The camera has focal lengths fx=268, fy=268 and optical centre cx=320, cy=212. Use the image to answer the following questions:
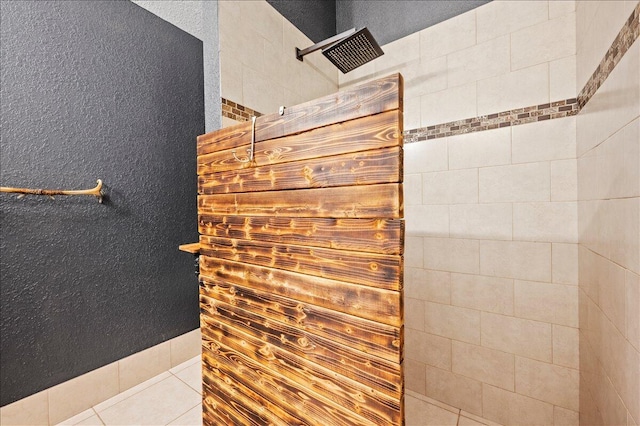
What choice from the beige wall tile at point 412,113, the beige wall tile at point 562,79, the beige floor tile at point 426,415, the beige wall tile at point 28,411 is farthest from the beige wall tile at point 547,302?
the beige wall tile at point 28,411

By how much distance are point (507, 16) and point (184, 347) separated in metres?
2.91

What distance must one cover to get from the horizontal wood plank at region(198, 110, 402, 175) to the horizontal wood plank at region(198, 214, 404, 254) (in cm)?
21

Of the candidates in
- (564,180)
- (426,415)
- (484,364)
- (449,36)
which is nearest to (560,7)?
(449,36)

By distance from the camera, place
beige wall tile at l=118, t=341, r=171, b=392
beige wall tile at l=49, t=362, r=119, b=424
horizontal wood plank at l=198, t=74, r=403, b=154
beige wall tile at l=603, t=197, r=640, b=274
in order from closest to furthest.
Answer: horizontal wood plank at l=198, t=74, r=403, b=154
beige wall tile at l=603, t=197, r=640, b=274
beige wall tile at l=49, t=362, r=119, b=424
beige wall tile at l=118, t=341, r=171, b=392

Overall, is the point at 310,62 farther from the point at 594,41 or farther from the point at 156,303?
the point at 156,303

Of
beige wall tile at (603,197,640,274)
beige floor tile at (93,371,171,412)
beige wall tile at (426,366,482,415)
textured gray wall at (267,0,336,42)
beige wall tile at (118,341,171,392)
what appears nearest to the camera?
beige wall tile at (603,197,640,274)

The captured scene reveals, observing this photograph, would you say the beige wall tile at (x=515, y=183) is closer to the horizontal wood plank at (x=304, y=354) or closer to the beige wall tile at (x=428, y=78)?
the beige wall tile at (x=428, y=78)

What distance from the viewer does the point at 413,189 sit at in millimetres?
1890

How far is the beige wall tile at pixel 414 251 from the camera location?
1.87 metres

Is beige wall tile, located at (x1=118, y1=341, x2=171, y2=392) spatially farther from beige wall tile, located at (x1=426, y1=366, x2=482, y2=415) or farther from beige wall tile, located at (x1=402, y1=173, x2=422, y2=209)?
beige wall tile, located at (x1=402, y1=173, x2=422, y2=209)

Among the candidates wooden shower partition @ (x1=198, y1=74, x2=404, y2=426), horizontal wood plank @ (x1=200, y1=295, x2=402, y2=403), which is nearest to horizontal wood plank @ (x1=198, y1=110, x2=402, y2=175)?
wooden shower partition @ (x1=198, y1=74, x2=404, y2=426)

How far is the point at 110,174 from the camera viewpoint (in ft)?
4.93

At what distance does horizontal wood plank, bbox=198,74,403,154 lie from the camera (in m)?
0.71

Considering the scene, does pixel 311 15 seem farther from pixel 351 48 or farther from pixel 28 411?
pixel 28 411
